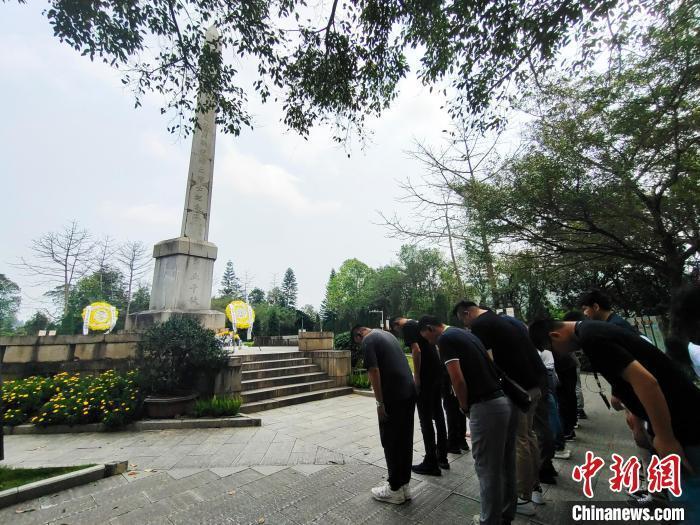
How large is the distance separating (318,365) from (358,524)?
6.64 m

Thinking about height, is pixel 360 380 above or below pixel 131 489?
above

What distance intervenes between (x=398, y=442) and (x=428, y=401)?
849 millimetres

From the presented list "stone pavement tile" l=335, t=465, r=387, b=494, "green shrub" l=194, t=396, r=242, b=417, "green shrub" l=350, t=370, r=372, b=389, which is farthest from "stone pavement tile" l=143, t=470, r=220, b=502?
"green shrub" l=350, t=370, r=372, b=389

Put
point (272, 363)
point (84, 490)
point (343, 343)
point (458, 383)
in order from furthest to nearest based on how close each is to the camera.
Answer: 1. point (343, 343)
2. point (272, 363)
3. point (84, 490)
4. point (458, 383)

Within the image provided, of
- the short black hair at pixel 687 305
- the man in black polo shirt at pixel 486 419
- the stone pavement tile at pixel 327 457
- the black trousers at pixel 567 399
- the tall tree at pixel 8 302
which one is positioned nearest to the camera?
the short black hair at pixel 687 305

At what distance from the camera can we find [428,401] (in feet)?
12.6

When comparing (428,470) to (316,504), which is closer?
(316,504)

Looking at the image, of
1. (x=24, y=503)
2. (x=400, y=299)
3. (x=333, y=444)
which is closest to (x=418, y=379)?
(x=333, y=444)

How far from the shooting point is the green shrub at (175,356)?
19.9ft

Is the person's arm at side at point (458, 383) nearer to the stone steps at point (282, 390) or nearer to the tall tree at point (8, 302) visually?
the stone steps at point (282, 390)

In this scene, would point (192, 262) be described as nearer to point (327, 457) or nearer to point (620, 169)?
point (327, 457)

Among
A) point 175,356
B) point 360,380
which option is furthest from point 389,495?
point 360,380

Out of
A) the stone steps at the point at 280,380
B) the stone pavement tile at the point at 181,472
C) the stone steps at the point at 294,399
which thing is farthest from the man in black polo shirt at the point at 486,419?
the stone steps at the point at 280,380

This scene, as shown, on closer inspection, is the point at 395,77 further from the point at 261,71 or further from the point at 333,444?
the point at 333,444
